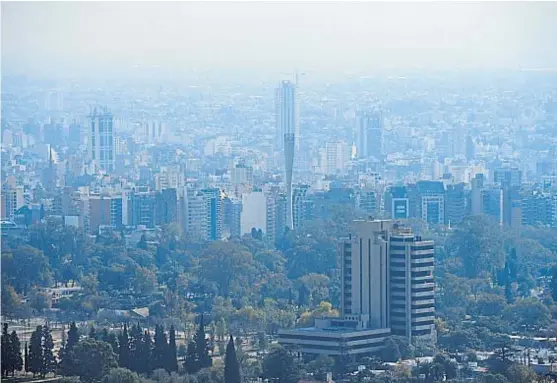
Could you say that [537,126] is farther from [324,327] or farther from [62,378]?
[62,378]

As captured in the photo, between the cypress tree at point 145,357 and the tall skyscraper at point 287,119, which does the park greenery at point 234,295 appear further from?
the tall skyscraper at point 287,119

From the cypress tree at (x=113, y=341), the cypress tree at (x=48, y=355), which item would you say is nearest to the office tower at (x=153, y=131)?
the cypress tree at (x=113, y=341)

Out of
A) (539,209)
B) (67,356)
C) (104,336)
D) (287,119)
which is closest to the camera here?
(67,356)

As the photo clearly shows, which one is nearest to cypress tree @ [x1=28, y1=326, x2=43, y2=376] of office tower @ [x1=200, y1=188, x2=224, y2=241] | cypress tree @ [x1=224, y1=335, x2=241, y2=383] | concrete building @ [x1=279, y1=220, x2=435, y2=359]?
cypress tree @ [x1=224, y1=335, x2=241, y2=383]

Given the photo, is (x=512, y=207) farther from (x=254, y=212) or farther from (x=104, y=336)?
(x=104, y=336)

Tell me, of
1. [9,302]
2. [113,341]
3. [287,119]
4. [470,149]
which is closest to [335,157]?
[287,119]

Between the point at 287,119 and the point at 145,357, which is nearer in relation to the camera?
the point at 145,357

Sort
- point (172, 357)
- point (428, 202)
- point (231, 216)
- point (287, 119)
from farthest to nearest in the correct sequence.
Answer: point (287, 119)
point (428, 202)
point (231, 216)
point (172, 357)
